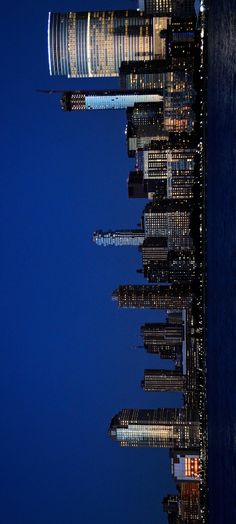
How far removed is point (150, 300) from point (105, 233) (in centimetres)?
1960

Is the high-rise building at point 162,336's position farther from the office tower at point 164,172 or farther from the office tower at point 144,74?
the office tower at point 144,74

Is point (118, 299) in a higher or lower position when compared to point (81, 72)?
lower

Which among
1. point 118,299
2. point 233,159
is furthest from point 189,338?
point 233,159

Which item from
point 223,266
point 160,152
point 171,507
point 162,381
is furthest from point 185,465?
point 223,266

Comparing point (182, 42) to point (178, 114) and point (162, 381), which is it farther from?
point (162, 381)

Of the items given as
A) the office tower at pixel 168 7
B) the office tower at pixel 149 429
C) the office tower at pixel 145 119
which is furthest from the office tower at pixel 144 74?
the office tower at pixel 149 429

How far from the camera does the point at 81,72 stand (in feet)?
319

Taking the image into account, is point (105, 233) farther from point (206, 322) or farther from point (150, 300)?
point (206, 322)

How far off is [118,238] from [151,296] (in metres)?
17.0

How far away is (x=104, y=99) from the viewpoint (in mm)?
93062

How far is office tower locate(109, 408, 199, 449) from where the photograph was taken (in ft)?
283

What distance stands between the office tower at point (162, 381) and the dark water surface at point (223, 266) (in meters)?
56.1

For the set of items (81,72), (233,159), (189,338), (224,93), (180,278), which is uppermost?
(81,72)

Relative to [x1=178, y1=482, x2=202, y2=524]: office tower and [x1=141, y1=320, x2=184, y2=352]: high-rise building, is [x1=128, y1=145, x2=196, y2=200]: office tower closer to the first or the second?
[x1=141, y1=320, x2=184, y2=352]: high-rise building
